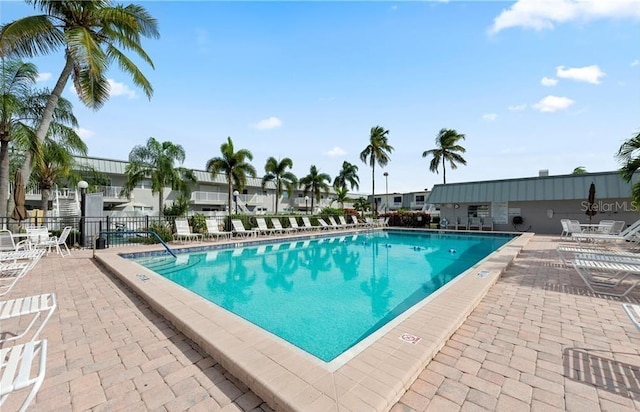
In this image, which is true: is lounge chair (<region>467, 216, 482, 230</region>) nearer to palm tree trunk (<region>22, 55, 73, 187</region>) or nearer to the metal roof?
the metal roof

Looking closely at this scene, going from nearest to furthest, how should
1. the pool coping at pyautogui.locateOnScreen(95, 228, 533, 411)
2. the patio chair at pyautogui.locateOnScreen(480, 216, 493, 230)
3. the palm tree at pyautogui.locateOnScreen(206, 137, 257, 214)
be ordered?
the pool coping at pyautogui.locateOnScreen(95, 228, 533, 411), the patio chair at pyautogui.locateOnScreen(480, 216, 493, 230), the palm tree at pyautogui.locateOnScreen(206, 137, 257, 214)

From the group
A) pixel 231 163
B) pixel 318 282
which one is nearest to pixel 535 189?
pixel 318 282

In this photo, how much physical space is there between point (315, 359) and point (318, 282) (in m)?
4.94

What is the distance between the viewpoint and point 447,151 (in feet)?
90.3

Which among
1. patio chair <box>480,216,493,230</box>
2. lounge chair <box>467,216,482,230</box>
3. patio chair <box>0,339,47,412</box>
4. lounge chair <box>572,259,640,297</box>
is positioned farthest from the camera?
lounge chair <box>467,216,482,230</box>

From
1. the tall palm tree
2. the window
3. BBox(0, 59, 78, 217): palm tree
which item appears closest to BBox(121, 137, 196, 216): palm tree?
BBox(0, 59, 78, 217): palm tree

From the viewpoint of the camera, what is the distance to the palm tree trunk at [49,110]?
9398 millimetres

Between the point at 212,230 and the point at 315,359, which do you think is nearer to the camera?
the point at 315,359

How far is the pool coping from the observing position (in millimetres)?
2162

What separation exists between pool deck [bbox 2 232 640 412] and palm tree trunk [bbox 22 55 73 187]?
7.93 meters

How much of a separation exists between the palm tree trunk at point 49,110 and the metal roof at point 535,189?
2181 centimetres

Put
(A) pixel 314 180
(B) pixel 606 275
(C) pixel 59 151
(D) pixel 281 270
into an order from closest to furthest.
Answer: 1. (B) pixel 606 275
2. (D) pixel 281 270
3. (C) pixel 59 151
4. (A) pixel 314 180

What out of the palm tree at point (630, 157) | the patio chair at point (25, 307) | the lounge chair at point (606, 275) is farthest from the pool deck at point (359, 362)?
the palm tree at point (630, 157)
